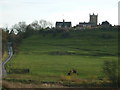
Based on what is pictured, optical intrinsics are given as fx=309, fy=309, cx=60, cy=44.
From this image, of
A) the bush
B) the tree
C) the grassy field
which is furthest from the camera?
the tree

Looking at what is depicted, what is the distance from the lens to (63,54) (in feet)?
192

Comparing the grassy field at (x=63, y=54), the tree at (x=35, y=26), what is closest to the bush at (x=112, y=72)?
the grassy field at (x=63, y=54)

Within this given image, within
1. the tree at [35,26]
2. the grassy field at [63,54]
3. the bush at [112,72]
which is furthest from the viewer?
the tree at [35,26]

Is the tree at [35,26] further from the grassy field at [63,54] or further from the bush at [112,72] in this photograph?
the bush at [112,72]

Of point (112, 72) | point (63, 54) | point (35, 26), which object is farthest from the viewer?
point (35, 26)

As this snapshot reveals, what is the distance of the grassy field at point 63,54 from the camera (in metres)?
36.4

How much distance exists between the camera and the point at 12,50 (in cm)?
6756

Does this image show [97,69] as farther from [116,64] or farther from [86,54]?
[86,54]

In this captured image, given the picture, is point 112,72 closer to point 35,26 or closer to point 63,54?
point 63,54

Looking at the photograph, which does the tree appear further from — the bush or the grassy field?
the bush

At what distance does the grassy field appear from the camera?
36.4 metres

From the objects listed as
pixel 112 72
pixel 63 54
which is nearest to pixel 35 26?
pixel 63 54

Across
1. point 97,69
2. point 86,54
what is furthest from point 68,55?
point 97,69

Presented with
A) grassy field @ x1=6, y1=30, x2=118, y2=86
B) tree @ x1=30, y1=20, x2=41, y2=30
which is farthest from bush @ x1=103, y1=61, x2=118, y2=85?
tree @ x1=30, y1=20, x2=41, y2=30
